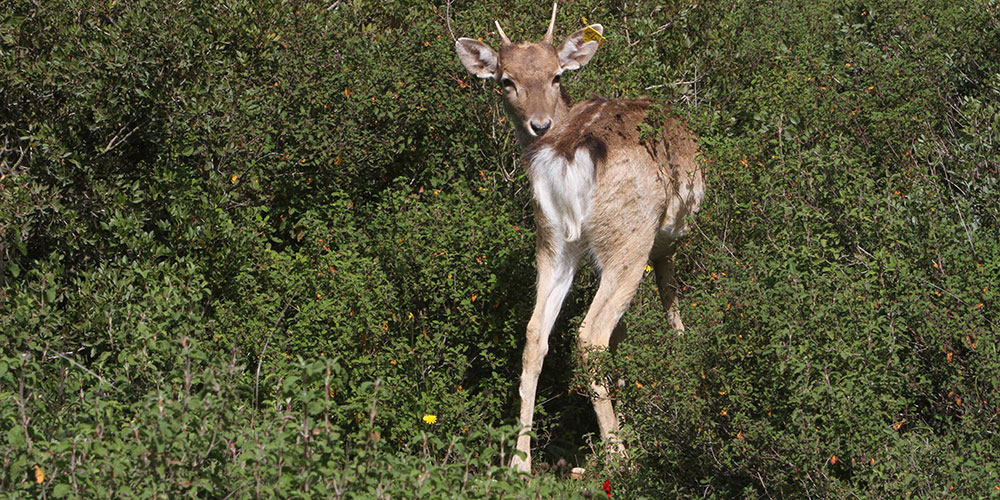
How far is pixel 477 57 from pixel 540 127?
1.06 meters

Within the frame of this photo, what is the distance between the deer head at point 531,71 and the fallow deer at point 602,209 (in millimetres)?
123

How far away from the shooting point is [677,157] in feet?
24.6

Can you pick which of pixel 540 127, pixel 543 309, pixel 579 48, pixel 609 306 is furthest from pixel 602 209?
pixel 579 48

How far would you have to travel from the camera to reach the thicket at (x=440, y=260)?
16.3 feet

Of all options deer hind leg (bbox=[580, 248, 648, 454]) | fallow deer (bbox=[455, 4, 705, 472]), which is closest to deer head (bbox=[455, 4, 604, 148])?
fallow deer (bbox=[455, 4, 705, 472])

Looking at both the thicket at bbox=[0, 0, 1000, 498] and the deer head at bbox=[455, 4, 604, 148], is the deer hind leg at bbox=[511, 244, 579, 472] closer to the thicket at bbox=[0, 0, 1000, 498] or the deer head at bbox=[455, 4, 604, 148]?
the thicket at bbox=[0, 0, 1000, 498]

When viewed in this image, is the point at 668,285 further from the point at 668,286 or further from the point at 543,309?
the point at 543,309

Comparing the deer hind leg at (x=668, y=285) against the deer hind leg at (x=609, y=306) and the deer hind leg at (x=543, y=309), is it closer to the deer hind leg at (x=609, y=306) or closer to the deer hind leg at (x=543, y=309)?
the deer hind leg at (x=609, y=306)

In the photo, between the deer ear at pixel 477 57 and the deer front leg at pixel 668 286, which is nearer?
the deer front leg at pixel 668 286

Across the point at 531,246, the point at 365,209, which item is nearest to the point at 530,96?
the point at 531,246

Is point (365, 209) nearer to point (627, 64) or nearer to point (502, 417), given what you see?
point (502, 417)

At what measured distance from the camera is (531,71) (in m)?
7.89

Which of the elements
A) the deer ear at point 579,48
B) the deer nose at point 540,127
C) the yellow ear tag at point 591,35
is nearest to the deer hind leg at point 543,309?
the deer nose at point 540,127

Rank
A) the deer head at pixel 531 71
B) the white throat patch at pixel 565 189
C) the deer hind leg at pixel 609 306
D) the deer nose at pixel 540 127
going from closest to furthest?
the white throat patch at pixel 565 189
the deer hind leg at pixel 609 306
the deer nose at pixel 540 127
the deer head at pixel 531 71
